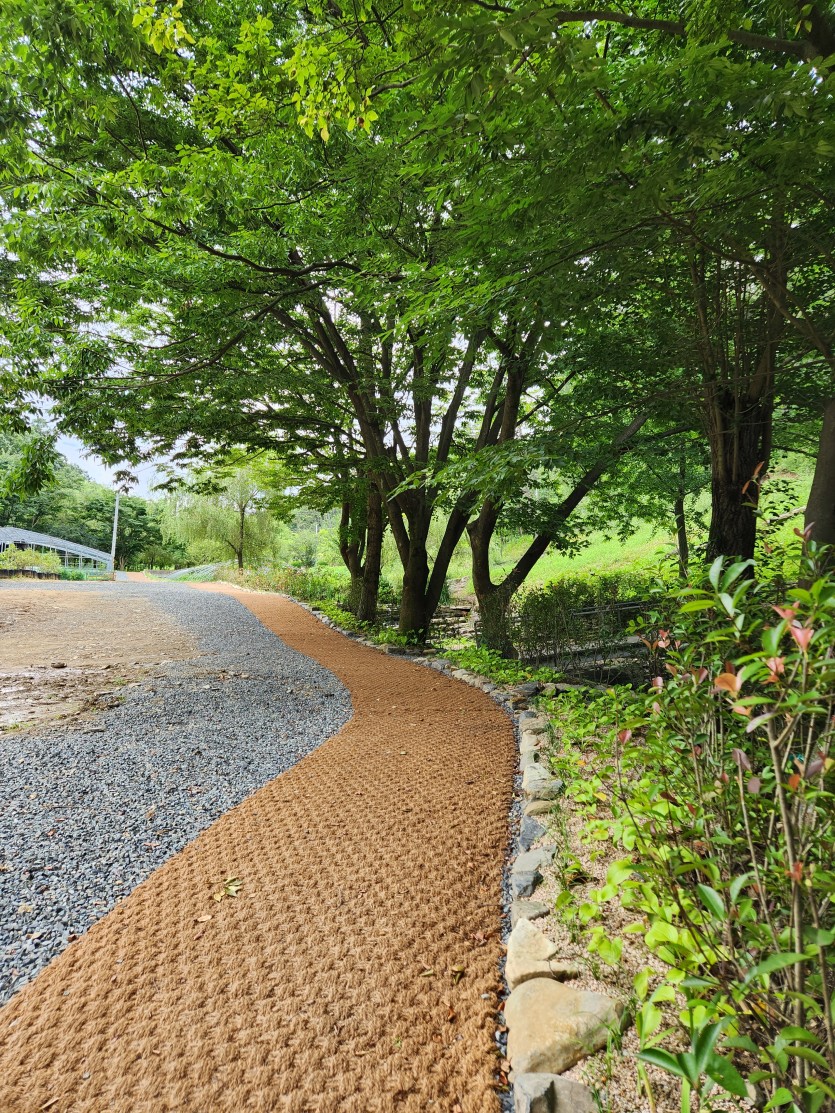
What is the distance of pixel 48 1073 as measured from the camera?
4.29ft

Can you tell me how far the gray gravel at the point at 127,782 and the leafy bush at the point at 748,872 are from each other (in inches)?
73.8

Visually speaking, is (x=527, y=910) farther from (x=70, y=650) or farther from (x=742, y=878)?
(x=70, y=650)

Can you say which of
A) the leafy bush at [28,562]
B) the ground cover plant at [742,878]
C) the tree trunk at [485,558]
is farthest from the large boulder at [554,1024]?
the leafy bush at [28,562]

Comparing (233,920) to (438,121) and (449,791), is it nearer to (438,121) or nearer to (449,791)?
(449,791)


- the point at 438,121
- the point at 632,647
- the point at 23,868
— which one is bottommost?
the point at 23,868

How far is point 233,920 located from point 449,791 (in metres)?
1.35

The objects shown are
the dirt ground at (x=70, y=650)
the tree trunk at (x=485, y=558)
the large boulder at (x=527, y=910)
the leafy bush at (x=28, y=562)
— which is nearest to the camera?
the large boulder at (x=527, y=910)

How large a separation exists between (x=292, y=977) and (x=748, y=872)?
1.37 meters

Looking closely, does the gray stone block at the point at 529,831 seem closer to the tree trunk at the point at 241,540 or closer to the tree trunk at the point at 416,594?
the tree trunk at the point at 416,594

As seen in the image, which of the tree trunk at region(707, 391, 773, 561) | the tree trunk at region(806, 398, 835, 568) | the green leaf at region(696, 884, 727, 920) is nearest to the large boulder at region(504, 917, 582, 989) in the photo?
the green leaf at region(696, 884, 727, 920)

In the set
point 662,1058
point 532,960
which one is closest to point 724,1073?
point 662,1058

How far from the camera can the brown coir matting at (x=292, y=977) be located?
1.30 metres

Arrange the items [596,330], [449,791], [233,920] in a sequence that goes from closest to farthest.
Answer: [233,920]
[449,791]
[596,330]

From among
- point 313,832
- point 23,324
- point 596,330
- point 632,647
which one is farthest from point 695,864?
point 23,324
